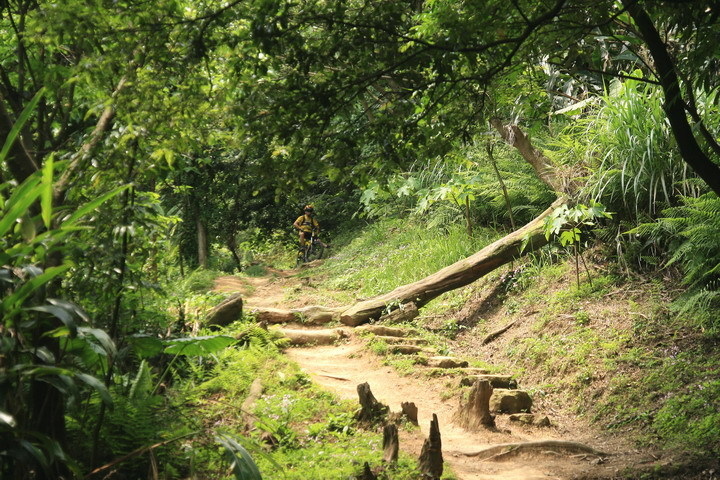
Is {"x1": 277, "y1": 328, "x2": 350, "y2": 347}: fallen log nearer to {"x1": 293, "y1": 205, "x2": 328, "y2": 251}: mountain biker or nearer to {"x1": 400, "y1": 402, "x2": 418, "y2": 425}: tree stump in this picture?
{"x1": 400, "y1": 402, "x2": 418, "y2": 425}: tree stump

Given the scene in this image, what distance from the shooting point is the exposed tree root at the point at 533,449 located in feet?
16.8

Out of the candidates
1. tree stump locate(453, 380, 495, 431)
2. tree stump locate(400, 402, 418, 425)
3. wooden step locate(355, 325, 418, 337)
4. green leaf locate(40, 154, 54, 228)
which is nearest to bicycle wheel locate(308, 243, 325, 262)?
wooden step locate(355, 325, 418, 337)

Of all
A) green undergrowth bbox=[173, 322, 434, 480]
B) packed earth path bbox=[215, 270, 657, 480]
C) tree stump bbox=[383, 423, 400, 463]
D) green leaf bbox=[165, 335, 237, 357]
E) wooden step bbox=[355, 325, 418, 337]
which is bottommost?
packed earth path bbox=[215, 270, 657, 480]

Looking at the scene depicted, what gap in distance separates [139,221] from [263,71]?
1.24 metres

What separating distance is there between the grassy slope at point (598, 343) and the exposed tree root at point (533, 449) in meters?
0.54

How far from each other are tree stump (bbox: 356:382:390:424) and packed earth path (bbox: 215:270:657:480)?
0.24 m

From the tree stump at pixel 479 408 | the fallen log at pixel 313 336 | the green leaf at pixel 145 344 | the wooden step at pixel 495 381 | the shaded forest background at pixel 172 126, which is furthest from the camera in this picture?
the fallen log at pixel 313 336

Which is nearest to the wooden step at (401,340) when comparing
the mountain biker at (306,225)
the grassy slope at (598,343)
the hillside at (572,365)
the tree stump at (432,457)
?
the hillside at (572,365)

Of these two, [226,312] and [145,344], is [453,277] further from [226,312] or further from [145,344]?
[145,344]

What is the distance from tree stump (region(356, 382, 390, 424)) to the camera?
5238 mm

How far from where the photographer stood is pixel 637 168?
758 centimetres

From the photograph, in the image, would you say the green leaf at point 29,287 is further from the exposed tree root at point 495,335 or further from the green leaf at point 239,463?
the exposed tree root at point 495,335

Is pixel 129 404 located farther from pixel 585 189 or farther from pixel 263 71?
pixel 585 189

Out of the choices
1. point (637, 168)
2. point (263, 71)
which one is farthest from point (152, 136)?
point (637, 168)
